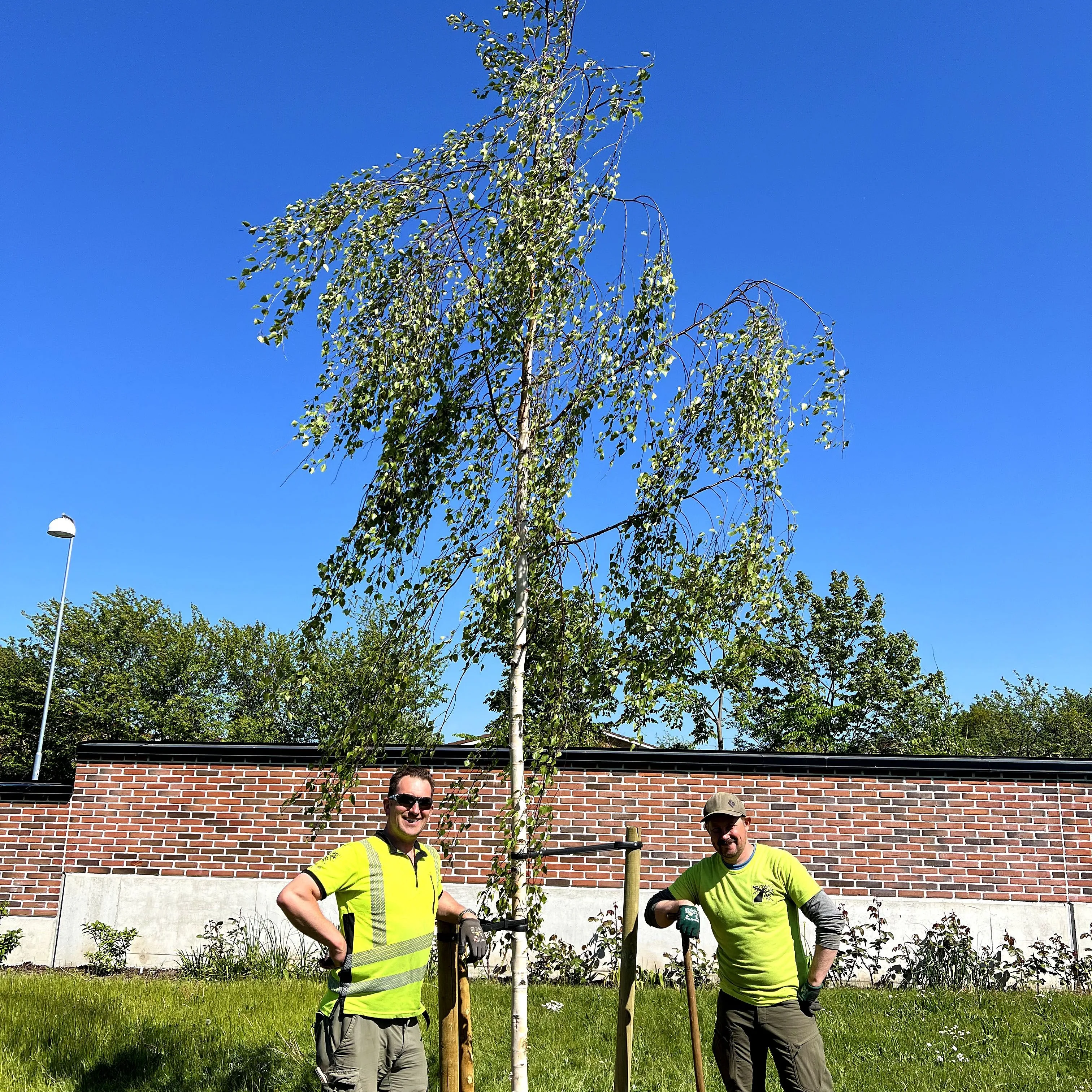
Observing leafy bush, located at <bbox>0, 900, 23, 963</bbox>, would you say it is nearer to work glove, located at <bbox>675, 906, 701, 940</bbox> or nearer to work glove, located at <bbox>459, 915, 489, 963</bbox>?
work glove, located at <bbox>459, 915, 489, 963</bbox>

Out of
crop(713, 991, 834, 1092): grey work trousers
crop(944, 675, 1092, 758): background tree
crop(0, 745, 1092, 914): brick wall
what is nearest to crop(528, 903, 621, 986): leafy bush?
crop(0, 745, 1092, 914): brick wall

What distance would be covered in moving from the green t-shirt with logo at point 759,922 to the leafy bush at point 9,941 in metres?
9.45

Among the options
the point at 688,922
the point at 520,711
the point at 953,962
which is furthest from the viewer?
the point at 953,962

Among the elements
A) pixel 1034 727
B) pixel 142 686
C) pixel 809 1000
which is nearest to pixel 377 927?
pixel 809 1000

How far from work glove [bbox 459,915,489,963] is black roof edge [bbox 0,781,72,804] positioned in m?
9.20

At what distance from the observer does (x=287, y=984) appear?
9422mm

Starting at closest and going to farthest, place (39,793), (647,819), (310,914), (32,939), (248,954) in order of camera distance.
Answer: (310,914) → (248,954) → (647,819) → (32,939) → (39,793)

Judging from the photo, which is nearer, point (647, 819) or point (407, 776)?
point (407, 776)

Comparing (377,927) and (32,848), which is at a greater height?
(377,927)

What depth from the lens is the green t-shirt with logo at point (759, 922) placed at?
4.77 m

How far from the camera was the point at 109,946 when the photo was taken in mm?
10781

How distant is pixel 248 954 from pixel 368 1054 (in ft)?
24.0

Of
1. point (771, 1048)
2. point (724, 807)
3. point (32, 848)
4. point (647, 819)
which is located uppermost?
point (724, 807)

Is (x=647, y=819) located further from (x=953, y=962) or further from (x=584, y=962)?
(x=953, y=962)
